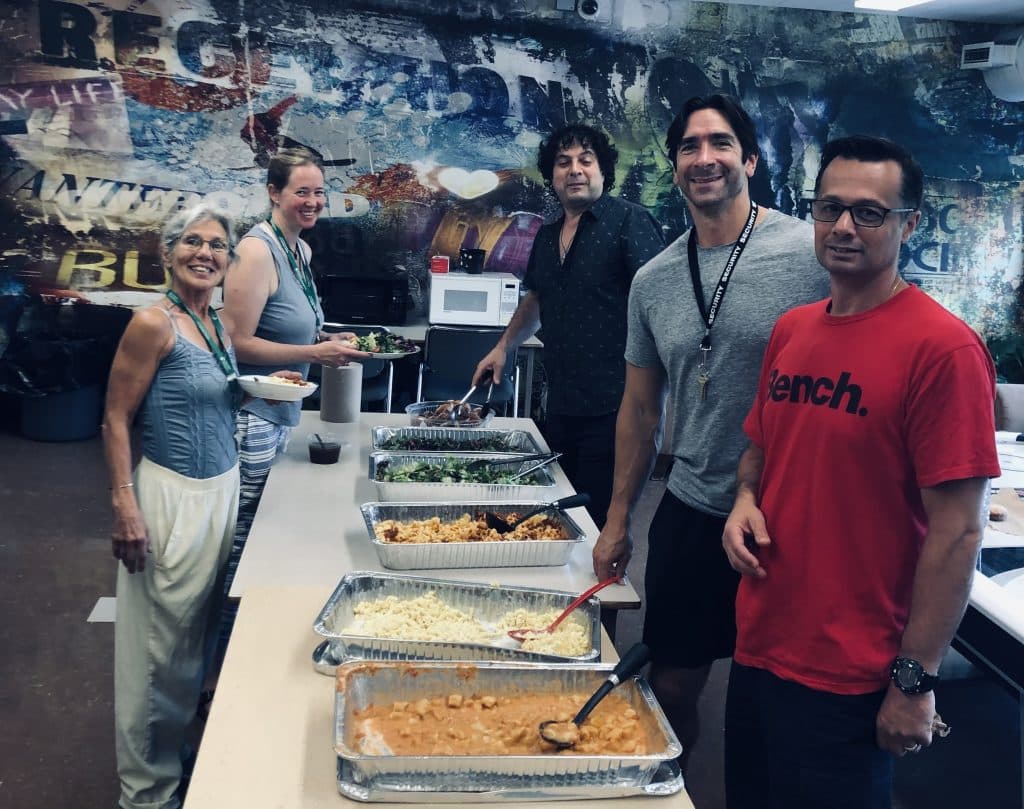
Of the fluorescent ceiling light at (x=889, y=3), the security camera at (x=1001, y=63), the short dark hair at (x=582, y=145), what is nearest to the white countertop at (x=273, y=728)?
the short dark hair at (x=582, y=145)

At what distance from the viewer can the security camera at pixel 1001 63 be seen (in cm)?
581

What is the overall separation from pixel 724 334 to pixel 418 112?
4.54m

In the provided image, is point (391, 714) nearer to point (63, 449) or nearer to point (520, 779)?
point (520, 779)

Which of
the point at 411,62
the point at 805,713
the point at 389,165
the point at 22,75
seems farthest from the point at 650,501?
the point at 22,75

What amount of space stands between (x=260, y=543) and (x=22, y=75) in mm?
4950

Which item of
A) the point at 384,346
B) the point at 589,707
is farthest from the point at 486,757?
the point at 384,346

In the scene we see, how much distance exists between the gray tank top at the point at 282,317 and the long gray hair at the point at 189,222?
327 millimetres

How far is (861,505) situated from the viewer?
49.2 inches

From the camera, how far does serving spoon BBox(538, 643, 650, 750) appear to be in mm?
1163

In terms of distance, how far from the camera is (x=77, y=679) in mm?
2729

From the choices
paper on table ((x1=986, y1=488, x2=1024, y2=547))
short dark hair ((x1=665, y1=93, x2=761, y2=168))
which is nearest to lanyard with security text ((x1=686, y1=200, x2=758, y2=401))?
short dark hair ((x1=665, y1=93, x2=761, y2=168))

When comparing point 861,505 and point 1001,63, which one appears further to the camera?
point 1001,63

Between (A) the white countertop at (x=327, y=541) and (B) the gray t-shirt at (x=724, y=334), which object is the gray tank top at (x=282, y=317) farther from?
(B) the gray t-shirt at (x=724, y=334)

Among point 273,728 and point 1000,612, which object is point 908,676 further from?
point 273,728
